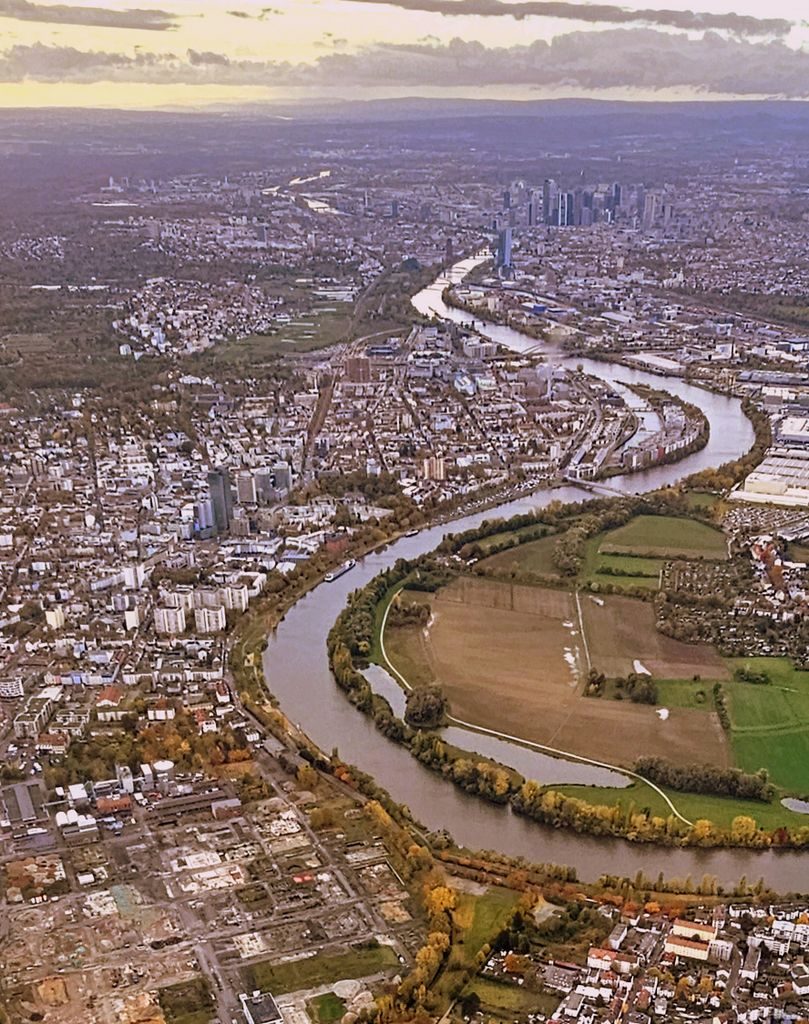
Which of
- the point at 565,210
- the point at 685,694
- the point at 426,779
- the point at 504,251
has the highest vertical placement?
the point at 565,210

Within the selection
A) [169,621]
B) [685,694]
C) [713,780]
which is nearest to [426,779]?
[713,780]

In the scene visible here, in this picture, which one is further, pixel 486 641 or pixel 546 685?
pixel 486 641

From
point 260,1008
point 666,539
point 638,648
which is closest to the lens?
point 260,1008

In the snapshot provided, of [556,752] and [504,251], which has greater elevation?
[504,251]

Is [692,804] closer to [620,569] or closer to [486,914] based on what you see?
[486,914]

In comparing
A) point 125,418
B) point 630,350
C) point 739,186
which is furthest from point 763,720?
point 739,186

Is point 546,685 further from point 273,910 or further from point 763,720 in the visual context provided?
point 273,910

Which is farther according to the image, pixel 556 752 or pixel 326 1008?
pixel 556 752

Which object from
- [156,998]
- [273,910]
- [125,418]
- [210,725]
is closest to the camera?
[156,998]
